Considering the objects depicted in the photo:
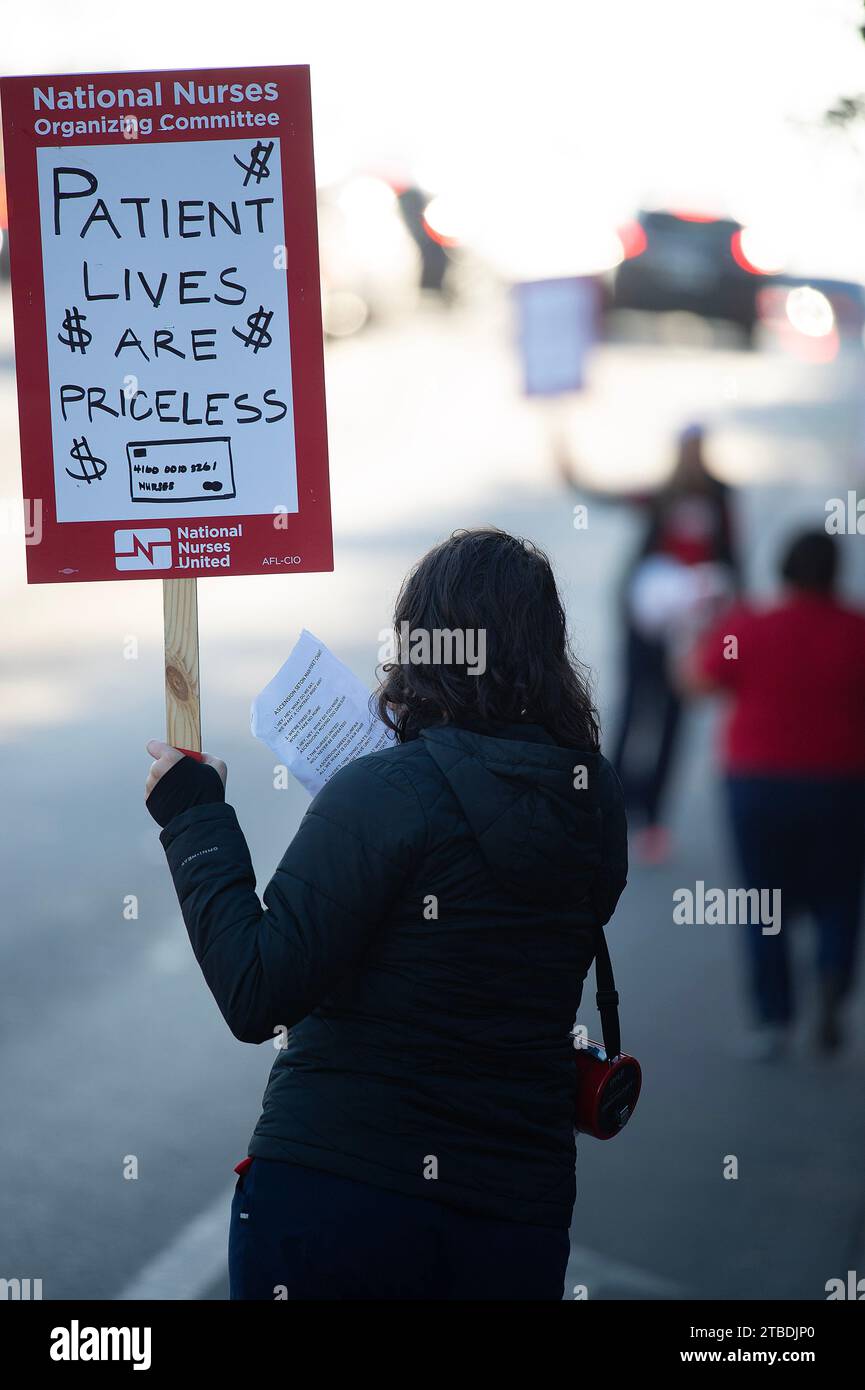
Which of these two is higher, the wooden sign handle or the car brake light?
the car brake light

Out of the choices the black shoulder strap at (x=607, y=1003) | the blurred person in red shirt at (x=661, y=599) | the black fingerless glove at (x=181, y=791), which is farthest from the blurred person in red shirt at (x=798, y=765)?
the black fingerless glove at (x=181, y=791)

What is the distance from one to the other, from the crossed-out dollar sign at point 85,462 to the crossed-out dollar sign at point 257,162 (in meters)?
0.49

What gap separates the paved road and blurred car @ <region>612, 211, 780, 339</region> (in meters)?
3.79

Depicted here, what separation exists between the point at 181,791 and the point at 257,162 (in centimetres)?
102

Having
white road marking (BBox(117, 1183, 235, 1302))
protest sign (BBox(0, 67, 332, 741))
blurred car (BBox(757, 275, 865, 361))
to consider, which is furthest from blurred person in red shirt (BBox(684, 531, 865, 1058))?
blurred car (BBox(757, 275, 865, 361))

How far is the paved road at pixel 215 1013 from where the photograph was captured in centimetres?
381

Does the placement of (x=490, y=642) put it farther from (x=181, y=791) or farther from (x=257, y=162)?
(x=257, y=162)

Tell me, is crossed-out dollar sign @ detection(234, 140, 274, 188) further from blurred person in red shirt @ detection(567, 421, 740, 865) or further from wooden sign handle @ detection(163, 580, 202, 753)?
blurred person in red shirt @ detection(567, 421, 740, 865)

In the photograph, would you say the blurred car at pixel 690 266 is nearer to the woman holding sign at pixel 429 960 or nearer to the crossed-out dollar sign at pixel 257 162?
the crossed-out dollar sign at pixel 257 162

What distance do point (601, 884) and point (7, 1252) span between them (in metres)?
2.42

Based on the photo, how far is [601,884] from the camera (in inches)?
85.2

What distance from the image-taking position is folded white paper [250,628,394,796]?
224cm
